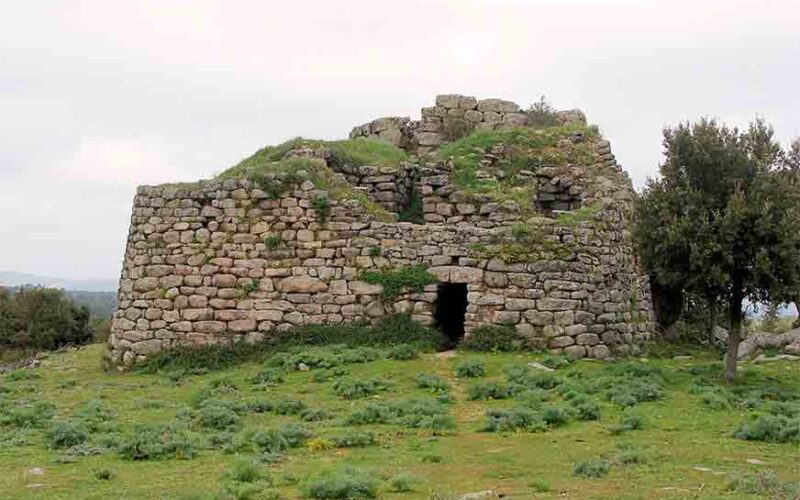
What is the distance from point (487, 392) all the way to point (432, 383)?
1.09 meters

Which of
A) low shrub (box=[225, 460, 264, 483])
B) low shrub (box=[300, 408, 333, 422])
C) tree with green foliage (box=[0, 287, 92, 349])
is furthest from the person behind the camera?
tree with green foliage (box=[0, 287, 92, 349])

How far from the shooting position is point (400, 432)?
11414 mm

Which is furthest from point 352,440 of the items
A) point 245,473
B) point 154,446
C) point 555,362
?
point 555,362

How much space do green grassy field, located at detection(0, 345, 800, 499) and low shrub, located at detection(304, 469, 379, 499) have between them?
0.08ft

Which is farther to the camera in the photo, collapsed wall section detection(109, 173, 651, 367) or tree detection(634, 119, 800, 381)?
collapsed wall section detection(109, 173, 651, 367)

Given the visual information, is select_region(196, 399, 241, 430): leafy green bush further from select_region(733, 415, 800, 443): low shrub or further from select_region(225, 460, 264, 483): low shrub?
select_region(733, 415, 800, 443): low shrub

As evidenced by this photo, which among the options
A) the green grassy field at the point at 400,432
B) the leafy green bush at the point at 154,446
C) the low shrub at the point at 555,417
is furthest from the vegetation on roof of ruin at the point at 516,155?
the leafy green bush at the point at 154,446

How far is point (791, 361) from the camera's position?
18.3 m

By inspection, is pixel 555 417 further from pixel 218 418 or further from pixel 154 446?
pixel 154 446

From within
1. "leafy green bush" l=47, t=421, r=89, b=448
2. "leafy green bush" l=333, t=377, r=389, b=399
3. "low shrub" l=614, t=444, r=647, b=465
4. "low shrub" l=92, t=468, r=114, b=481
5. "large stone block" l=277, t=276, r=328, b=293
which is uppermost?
"large stone block" l=277, t=276, r=328, b=293

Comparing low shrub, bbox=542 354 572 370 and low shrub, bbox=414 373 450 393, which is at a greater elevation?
low shrub, bbox=542 354 572 370

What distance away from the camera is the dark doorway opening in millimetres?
18319

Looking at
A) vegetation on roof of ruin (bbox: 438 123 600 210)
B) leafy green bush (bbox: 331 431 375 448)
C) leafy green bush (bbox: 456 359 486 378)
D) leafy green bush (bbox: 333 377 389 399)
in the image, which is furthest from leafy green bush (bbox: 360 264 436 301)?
leafy green bush (bbox: 331 431 375 448)

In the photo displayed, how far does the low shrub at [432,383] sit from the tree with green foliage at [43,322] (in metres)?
23.0
